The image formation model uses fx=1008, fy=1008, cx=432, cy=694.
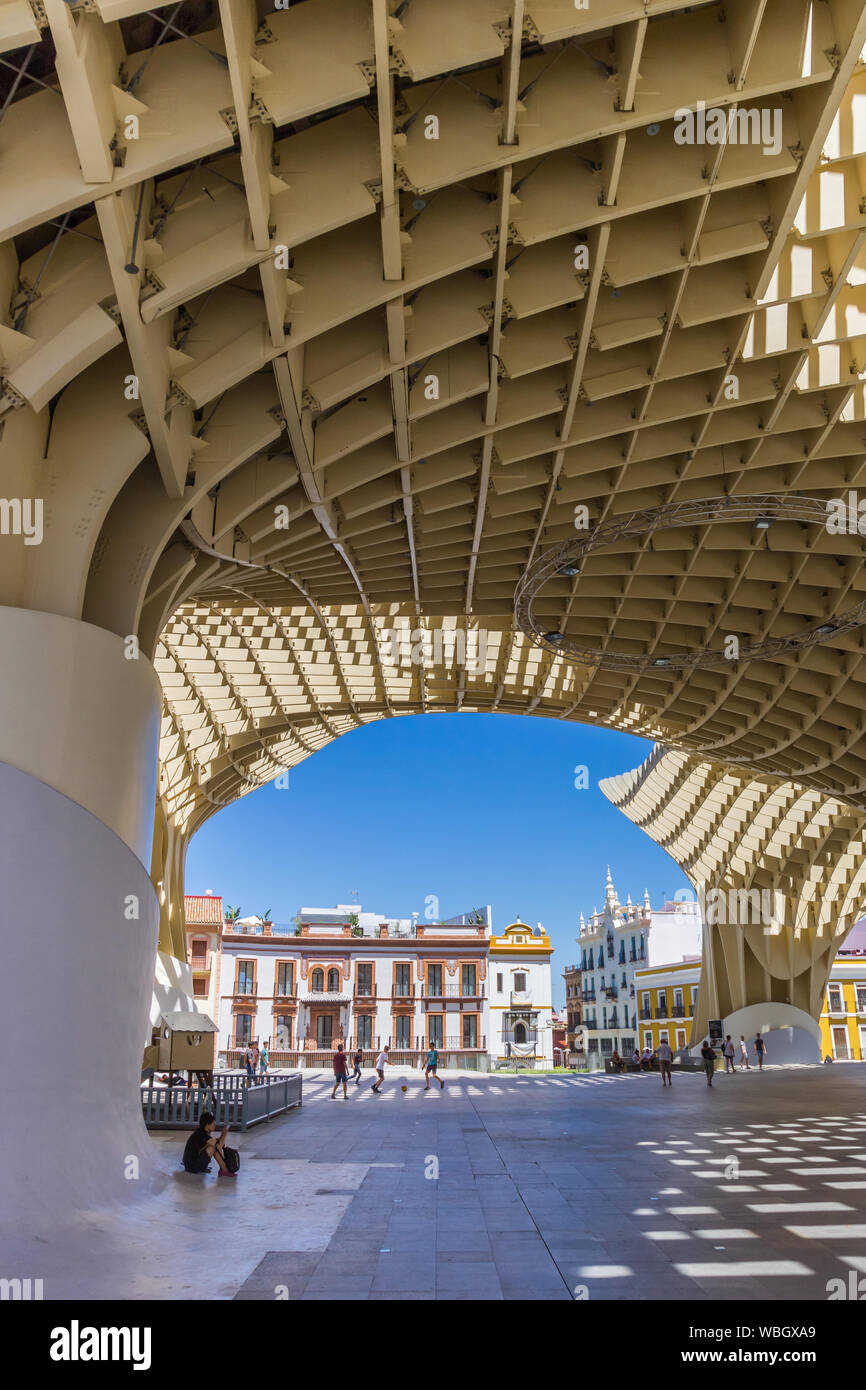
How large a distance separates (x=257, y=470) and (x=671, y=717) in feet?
81.6

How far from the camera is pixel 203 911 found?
7100cm

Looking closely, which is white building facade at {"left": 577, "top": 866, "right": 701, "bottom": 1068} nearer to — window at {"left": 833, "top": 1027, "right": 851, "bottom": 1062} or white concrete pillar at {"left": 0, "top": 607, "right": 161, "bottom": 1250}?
window at {"left": 833, "top": 1027, "right": 851, "bottom": 1062}

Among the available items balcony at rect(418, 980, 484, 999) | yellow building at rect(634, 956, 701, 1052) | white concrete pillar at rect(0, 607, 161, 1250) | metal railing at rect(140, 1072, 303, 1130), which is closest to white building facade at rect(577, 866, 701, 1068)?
yellow building at rect(634, 956, 701, 1052)

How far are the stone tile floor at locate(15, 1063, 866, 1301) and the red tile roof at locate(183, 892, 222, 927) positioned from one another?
49.8 m

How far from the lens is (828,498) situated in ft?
75.5

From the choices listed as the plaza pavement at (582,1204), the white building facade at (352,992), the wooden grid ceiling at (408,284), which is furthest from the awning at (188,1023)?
the white building facade at (352,992)

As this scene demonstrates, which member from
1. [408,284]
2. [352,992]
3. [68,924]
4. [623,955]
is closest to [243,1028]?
[352,992]

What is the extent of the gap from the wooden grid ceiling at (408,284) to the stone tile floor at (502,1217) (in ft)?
26.2

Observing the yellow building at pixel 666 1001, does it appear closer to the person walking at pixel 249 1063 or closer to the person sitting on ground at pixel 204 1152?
the person walking at pixel 249 1063

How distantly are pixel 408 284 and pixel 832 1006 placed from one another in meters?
86.1

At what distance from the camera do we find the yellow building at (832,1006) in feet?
278

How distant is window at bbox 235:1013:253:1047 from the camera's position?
74062 millimetres

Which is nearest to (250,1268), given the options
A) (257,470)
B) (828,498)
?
(257,470)

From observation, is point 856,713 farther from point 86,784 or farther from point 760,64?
point 86,784
